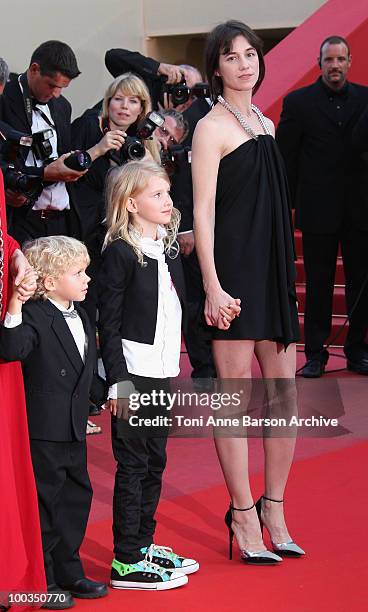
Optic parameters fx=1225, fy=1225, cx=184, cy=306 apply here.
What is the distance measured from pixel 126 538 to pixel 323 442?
2.02 m

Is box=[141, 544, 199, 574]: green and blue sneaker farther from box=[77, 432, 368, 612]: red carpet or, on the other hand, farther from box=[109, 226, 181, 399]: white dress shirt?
box=[109, 226, 181, 399]: white dress shirt

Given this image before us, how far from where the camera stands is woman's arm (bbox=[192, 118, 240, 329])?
386 cm

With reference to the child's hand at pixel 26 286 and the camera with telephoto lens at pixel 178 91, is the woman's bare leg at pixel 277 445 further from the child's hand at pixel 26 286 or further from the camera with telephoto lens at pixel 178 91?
the camera with telephoto lens at pixel 178 91

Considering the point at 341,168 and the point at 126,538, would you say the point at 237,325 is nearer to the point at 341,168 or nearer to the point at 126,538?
the point at 126,538

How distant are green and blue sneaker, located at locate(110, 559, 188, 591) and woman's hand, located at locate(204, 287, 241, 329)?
30.9 inches

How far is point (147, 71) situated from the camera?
6469 millimetres

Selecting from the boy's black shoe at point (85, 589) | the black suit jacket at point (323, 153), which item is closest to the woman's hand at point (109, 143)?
the black suit jacket at point (323, 153)

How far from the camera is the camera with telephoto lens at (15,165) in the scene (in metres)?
4.99

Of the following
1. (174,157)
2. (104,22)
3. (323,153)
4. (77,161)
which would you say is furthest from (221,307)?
(104,22)

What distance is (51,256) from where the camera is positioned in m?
3.66

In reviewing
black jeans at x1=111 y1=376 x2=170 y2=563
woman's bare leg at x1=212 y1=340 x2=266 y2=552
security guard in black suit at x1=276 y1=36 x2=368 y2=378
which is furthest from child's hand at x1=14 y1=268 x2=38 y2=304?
security guard in black suit at x1=276 y1=36 x2=368 y2=378

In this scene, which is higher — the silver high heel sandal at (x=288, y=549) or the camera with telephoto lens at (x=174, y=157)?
the camera with telephoto lens at (x=174, y=157)

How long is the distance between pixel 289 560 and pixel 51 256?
1272 millimetres

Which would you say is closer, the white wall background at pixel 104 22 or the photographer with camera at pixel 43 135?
the photographer with camera at pixel 43 135
